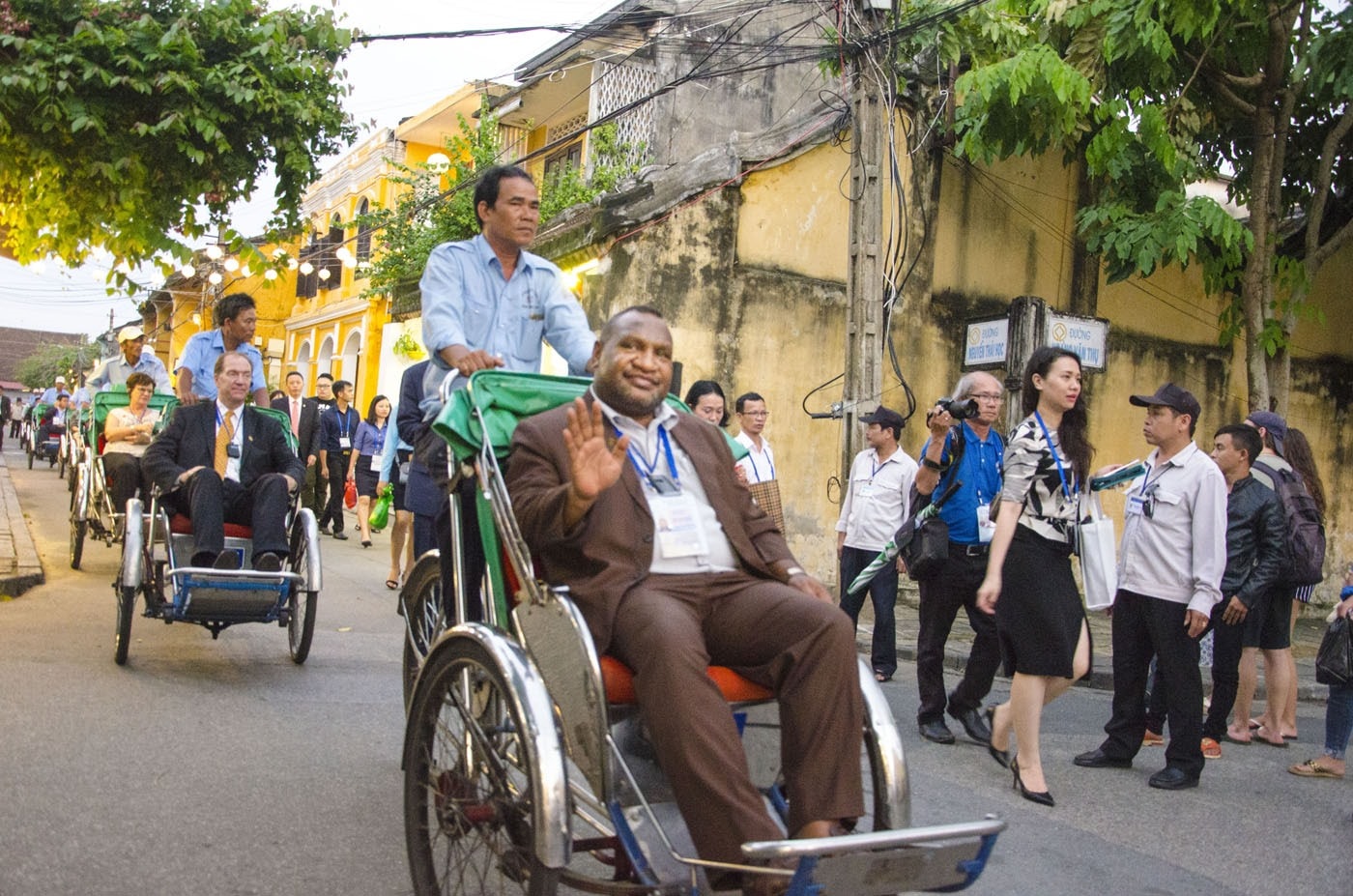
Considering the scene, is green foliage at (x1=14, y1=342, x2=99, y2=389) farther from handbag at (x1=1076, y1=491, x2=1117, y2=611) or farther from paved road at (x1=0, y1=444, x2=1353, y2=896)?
handbag at (x1=1076, y1=491, x2=1117, y2=611)

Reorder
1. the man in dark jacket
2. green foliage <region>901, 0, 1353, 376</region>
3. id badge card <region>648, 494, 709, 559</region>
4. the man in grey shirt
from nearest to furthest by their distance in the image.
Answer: id badge card <region>648, 494, 709, 559</region>
the man in grey shirt
the man in dark jacket
green foliage <region>901, 0, 1353, 376</region>

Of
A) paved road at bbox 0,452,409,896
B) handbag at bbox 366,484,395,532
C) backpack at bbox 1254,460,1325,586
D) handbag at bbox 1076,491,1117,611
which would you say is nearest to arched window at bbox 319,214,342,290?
handbag at bbox 366,484,395,532

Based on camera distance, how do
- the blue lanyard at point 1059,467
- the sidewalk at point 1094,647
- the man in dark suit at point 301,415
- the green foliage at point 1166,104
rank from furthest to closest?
the man in dark suit at point 301,415, the green foliage at point 1166,104, the sidewalk at point 1094,647, the blue lanyard at point 1059,467

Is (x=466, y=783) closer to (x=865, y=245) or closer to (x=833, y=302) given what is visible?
(x=865, y=245)

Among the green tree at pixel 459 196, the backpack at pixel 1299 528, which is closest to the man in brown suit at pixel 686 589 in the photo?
the backpack at pixel 1299 528

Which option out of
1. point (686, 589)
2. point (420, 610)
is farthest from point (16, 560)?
point (686, 589)

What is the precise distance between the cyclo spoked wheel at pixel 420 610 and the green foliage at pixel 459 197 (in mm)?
14010

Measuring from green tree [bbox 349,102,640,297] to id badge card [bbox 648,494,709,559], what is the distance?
1542cm

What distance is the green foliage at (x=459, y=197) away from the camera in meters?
19.9

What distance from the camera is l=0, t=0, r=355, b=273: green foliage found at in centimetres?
772

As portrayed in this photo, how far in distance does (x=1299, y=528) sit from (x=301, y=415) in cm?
986

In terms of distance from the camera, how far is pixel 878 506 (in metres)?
8.54

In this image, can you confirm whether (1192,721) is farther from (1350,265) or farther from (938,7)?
(1350,265)

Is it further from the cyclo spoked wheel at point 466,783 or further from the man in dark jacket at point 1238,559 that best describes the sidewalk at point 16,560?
the man in dark jacket at point 1238,559
